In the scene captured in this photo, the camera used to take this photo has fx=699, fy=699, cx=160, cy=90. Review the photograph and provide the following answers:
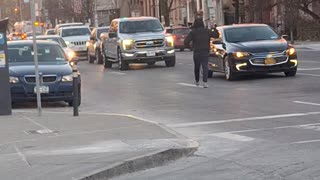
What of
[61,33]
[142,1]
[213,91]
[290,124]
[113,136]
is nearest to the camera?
[113,136]

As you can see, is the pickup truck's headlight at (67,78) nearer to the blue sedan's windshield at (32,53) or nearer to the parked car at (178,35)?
the blue sedan's windshield at (32,53)

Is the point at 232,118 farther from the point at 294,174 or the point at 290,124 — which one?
the point at 294,174

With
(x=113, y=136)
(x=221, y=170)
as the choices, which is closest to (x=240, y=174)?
(x=221, y=170)

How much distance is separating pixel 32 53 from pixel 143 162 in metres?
8.48

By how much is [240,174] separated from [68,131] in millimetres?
3933

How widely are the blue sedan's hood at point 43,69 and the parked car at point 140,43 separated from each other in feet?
36.4

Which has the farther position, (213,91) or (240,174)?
(213,91)

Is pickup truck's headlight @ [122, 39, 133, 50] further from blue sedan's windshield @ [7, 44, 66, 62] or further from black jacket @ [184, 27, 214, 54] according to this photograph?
blue sedan's windshield @ [7, 44, 66, 62]

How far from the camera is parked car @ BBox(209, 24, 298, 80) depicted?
19.4 m

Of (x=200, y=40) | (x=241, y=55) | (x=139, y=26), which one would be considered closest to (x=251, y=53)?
(x=241, y=55)

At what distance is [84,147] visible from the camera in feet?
31.0

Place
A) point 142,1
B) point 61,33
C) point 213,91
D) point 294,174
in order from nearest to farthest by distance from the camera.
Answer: point 294,174, point 213,91, point 61,33, point 142,1

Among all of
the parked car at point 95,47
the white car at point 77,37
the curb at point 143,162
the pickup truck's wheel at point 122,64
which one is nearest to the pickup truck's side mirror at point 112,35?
the pickup truck's wheel at point 122,64

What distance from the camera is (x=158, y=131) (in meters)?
10.7
